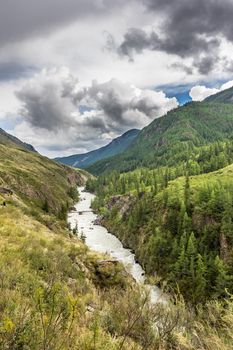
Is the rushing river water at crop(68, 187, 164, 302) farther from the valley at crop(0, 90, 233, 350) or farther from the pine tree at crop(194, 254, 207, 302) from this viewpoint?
the pine tree at crop(194, 254, 207, 302)

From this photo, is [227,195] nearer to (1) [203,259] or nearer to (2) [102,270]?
(1) [203,259]

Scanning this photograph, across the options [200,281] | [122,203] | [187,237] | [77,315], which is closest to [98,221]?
[122,203]

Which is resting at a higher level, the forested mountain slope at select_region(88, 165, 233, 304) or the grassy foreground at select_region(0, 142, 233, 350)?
the grassy foreground at select_region(0, 142, 233, 350)

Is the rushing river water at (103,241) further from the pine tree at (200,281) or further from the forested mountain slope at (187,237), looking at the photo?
the pine tree at (200,281)

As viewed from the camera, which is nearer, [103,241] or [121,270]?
[121,270]

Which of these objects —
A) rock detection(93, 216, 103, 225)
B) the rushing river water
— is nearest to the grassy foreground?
the rushing river water

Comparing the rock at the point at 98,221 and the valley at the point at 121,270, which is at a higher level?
the valley at the point at 121,270

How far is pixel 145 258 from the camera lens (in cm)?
8800

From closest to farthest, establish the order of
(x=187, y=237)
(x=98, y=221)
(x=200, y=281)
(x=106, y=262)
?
(x=106, y=262), (x=200, y=281), (x=187, y=237), (x=98, y=221)

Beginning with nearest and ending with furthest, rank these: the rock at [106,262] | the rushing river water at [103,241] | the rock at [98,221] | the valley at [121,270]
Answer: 1. the valley at [121,270]
2. the rock at [106,262]
3. the rushing river water at [103,241]
4. the rock at [98,221]

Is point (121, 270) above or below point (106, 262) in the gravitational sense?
below

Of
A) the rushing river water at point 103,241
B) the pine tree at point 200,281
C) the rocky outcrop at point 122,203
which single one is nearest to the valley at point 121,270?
the pine tree at point 200,281

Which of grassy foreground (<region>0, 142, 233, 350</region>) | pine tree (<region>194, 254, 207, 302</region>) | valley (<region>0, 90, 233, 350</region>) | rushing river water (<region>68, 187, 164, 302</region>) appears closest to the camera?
grassy foreground (<region>0, 142, 233, 350</region>)

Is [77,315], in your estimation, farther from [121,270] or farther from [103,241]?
[103,241]
